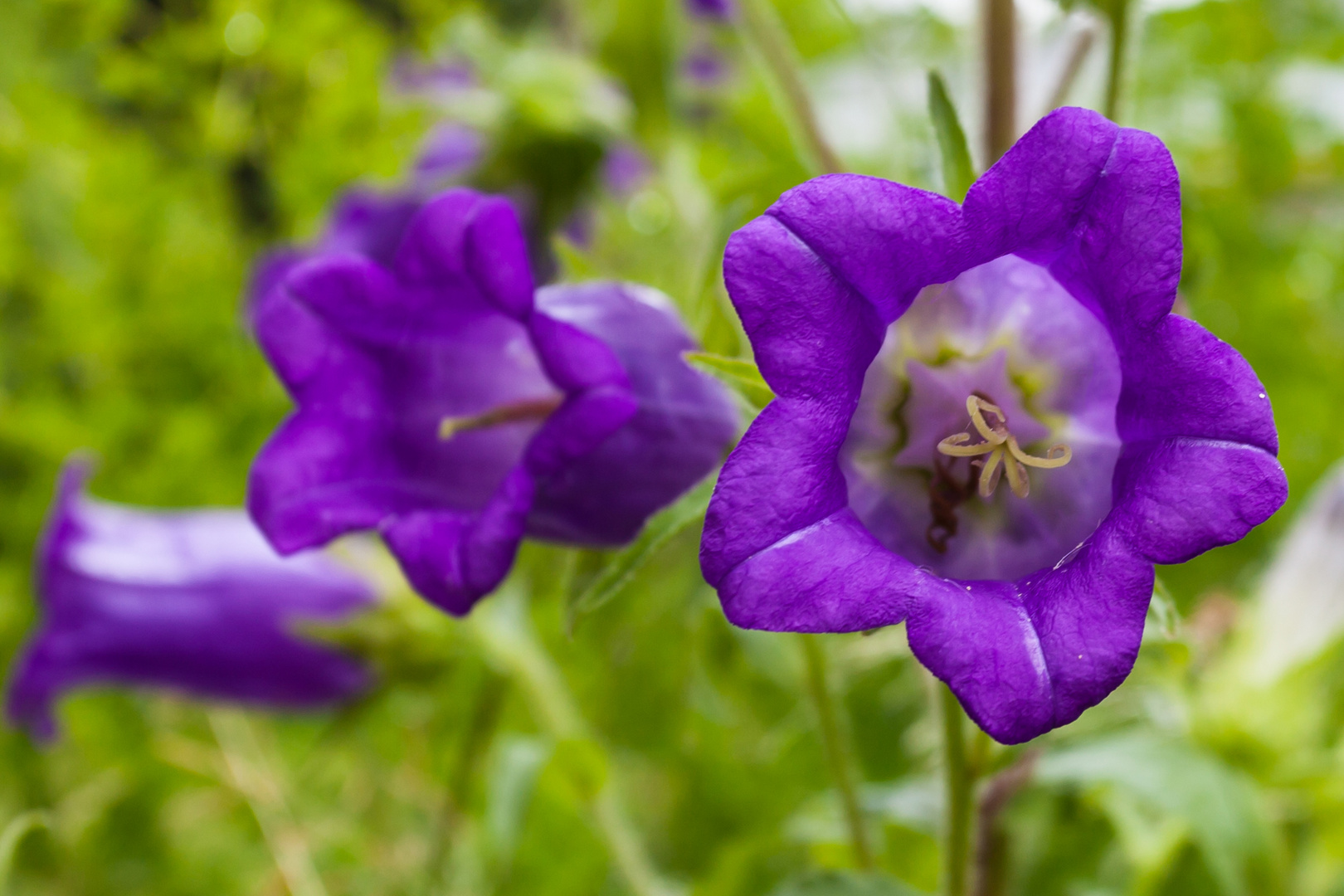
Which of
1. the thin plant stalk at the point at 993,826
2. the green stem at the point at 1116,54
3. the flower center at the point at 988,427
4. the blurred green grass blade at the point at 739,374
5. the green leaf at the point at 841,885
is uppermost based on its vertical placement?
the green stem at the point at 1116,54

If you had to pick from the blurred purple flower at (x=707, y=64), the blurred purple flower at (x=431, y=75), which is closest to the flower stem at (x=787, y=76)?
the blurred purple flower at (x=431, y=75)

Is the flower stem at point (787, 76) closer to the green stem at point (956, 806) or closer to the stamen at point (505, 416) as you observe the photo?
the stamen at point (505, 416)

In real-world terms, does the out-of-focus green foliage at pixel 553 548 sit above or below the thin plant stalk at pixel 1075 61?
below

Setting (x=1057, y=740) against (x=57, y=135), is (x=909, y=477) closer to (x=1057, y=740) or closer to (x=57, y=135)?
(x=1057, y=740)

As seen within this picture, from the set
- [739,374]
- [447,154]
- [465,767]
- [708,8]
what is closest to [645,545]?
[739,374]

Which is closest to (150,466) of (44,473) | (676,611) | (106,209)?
(44,473)

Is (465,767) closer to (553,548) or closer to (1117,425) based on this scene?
(553,548)
